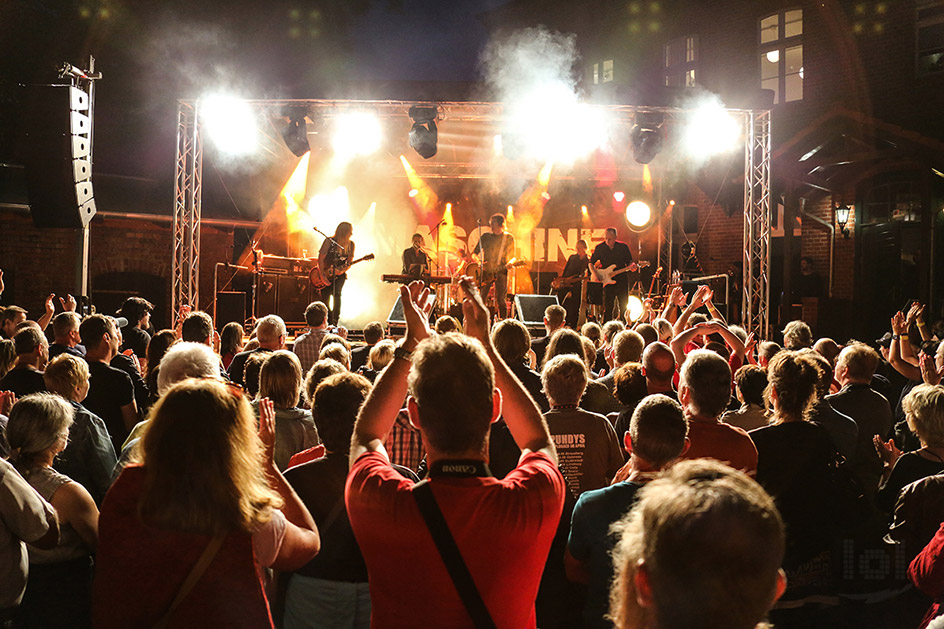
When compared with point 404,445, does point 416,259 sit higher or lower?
higher

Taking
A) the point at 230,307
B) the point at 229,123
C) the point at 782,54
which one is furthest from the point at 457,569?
the point at 782,54

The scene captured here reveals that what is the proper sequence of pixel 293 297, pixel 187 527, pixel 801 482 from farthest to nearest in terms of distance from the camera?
pixel 293 297 → pixel 801 482 → pixel 187 527

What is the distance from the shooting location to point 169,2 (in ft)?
57.0

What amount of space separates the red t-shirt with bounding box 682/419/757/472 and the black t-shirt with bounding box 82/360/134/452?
3110 mm

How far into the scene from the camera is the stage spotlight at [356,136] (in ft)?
49.3

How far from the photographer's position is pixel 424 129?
39.5 ft

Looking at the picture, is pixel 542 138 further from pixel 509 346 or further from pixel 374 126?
pixel 509 346

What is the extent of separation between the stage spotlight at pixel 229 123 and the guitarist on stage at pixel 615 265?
253 inches

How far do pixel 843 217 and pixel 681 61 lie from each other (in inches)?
303

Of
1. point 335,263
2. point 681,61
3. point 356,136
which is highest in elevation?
point 681,61

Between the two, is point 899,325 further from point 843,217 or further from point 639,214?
point 639,214

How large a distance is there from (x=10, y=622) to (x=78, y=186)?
22.7 feet

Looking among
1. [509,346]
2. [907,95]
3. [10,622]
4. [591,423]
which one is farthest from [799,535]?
[907,95]

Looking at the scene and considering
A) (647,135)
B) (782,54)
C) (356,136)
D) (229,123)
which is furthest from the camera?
(782,54)
